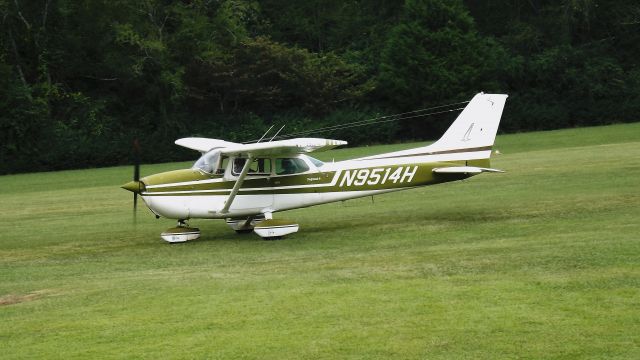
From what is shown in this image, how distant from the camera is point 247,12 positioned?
59625mm

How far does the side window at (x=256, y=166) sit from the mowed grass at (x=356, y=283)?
50.6 inches

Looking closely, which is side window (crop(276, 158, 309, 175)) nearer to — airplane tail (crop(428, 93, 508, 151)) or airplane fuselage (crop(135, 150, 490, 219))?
airplane fuselage (crop(135, 150, 490, 219))

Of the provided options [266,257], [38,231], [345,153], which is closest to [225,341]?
[266,257]

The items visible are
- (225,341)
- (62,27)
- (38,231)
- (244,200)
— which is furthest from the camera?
(62,27)

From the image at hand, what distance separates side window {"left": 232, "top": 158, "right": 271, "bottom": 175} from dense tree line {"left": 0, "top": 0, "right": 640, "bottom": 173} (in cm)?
3141

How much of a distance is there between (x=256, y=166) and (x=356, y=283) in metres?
6.02

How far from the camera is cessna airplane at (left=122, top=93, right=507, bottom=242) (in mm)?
17688

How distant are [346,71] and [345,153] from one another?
44.7 ft

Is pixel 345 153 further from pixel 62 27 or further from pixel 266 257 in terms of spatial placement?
pixel 266 257

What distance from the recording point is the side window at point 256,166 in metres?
18.0

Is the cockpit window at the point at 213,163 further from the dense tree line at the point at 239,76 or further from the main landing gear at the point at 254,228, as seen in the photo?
the dense tree line at the point at 239,76

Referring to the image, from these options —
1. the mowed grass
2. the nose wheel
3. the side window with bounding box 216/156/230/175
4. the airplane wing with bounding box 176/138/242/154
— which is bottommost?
the nose wheel

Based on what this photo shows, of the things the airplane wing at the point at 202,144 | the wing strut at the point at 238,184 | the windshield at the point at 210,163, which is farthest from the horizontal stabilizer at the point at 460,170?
the airplane wing at the point at 202,144

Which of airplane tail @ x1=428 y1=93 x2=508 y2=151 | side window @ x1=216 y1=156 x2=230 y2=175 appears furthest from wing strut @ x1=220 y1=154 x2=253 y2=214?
airplane tail @ x1=428 y1=93 x2=508 y2=151
